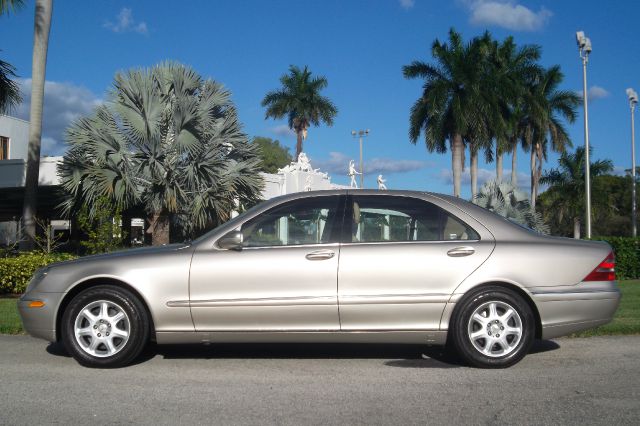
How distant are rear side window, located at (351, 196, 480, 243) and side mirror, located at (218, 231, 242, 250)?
1.02 m

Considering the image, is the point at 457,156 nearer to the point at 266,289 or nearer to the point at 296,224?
the point at 296,224

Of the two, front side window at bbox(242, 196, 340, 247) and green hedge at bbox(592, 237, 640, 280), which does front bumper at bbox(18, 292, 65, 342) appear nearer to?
front side window at bbox(242, 196, 340, 247)

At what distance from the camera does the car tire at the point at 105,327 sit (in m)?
5.78

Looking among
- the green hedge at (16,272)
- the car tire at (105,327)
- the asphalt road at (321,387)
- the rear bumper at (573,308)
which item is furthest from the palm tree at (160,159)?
the rear bumper at (573,308)

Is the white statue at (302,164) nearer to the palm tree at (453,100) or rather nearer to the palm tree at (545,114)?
the palm tree at (453,100)

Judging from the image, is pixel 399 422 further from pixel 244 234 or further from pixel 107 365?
pixel 107 365

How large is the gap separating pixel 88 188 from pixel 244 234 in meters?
12.5

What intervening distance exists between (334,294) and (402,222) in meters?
0.95

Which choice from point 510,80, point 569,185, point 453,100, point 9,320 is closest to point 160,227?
point 9,320

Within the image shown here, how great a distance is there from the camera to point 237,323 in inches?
227

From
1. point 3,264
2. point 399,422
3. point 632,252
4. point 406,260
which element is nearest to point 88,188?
point 3,264

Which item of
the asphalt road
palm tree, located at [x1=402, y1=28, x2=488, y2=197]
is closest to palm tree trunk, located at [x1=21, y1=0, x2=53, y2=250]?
the asphalt road

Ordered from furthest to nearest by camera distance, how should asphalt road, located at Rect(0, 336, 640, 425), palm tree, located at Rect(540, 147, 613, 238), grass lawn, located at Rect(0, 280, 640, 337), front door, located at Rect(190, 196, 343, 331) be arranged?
palm tree, located at Rect(540, 147, 613, 238)
grass lawn, located at Rect(0, 280, 640, 337)
front door, located at Rect(190, 196, 343, 331)
asphalt road, located at Rect(0, 336, 640, 425)

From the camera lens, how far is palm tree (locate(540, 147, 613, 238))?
51.7 meters
